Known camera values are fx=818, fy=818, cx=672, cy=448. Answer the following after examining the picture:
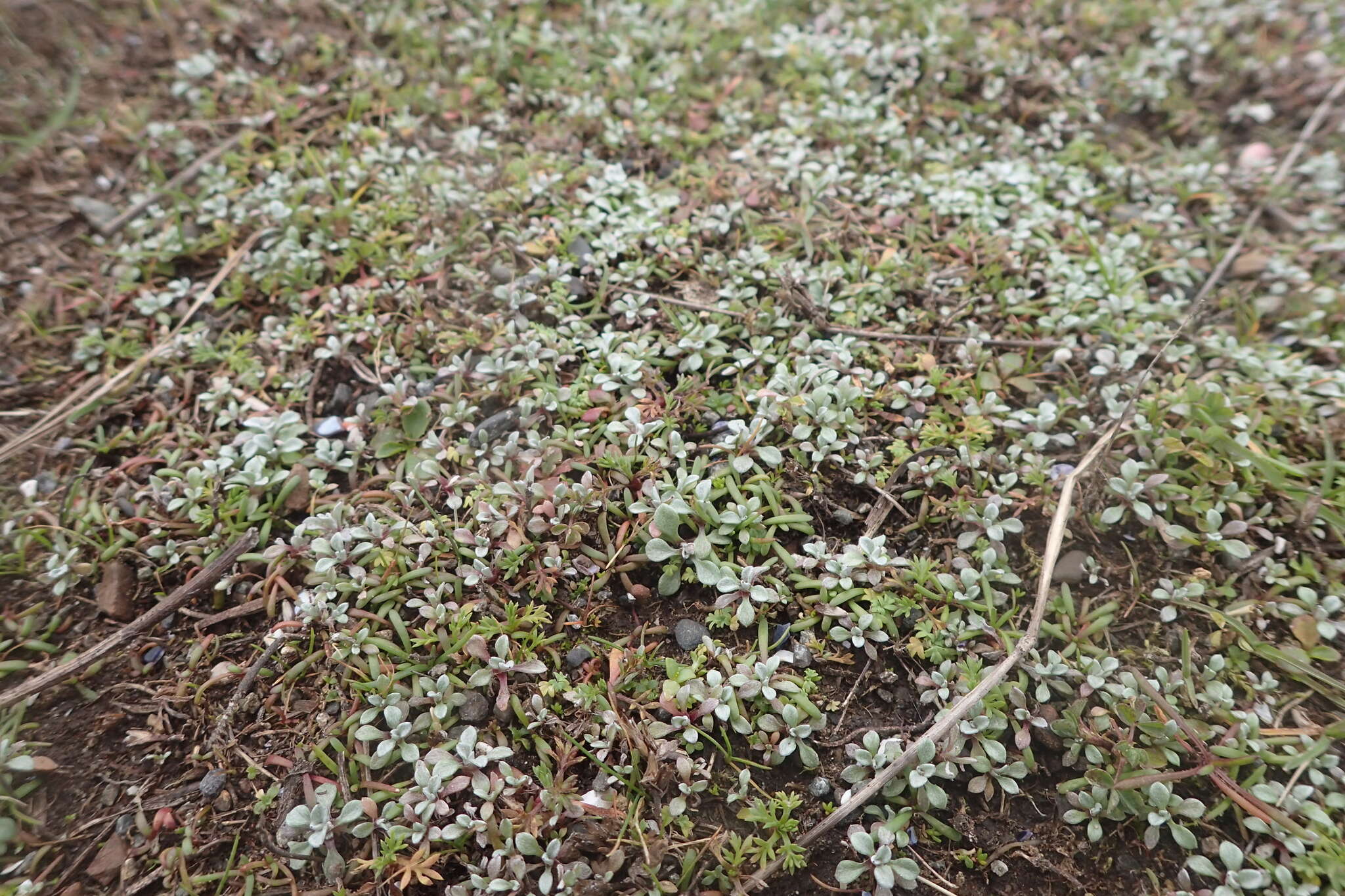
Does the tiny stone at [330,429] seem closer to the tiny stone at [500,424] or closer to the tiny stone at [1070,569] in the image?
the tiny stone at [500,424]

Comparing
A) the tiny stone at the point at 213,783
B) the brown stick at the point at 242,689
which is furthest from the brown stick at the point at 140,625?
the tiny stone at the point at 213,783

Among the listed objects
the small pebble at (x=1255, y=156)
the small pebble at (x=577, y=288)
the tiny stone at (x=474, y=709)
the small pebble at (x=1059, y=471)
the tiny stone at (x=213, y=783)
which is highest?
the small pebble at (x=1255, y=156)

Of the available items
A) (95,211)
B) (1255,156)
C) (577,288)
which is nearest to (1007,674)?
(577,288)

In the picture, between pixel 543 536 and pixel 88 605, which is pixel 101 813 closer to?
pixel 88 605

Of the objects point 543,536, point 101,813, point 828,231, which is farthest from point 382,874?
point 828,231

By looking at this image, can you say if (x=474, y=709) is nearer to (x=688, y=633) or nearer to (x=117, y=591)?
(x=688, y=633)

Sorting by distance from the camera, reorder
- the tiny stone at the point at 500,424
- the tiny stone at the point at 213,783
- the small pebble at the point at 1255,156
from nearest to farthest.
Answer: the tiny stone at the point at 213,783
the tiny stone at the point at 500,424
the small pebble at the point at 1255,156

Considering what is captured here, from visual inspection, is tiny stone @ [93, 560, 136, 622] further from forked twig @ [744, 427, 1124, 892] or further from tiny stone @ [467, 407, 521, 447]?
forked twig @ [744, 427, 1124, 892]

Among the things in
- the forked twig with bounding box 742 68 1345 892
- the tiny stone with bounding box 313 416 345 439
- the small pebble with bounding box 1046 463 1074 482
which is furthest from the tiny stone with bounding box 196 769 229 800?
the small pebble with bounding box 1046 463 1074 482
